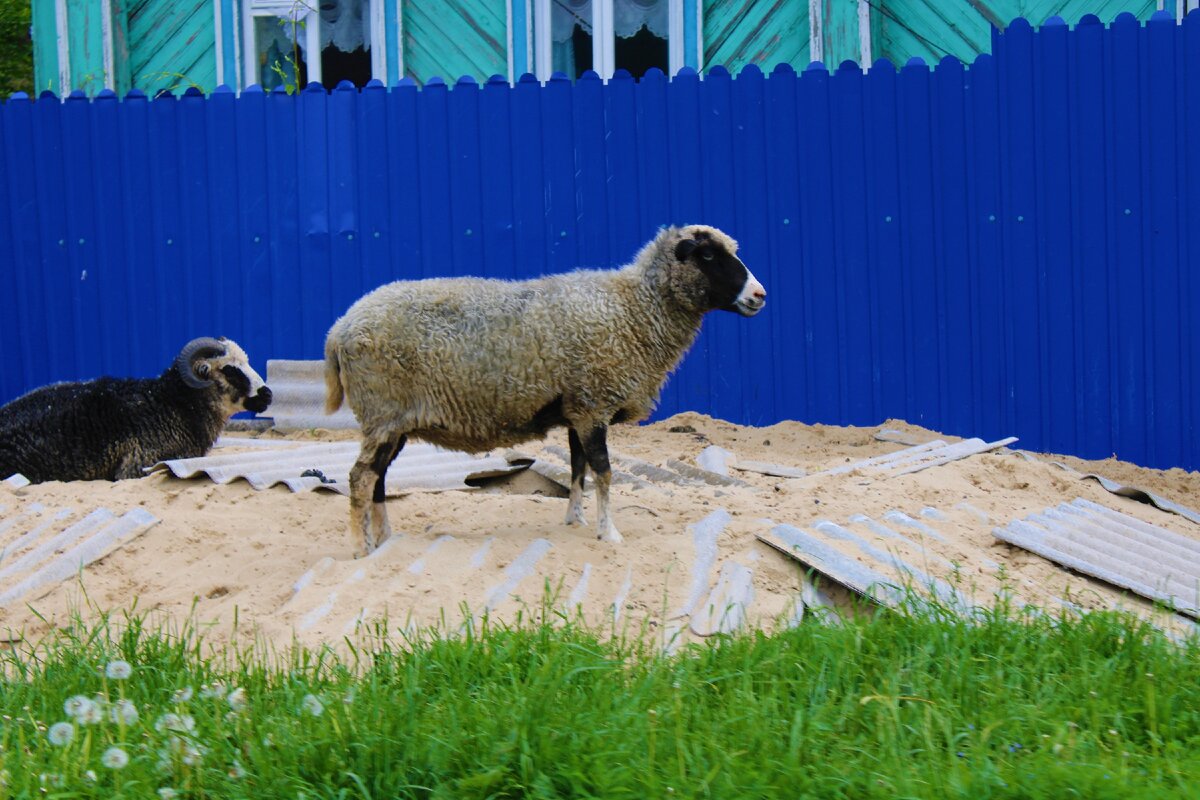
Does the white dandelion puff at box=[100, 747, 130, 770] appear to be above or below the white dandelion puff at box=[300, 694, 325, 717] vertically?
below

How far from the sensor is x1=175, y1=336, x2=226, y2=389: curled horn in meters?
8.97

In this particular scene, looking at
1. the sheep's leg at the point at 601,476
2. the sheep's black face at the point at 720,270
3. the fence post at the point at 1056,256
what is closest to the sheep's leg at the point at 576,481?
the sheep's leg at the point at 601,476

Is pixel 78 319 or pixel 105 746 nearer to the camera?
pixel 105 746

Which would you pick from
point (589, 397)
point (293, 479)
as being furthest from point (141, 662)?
point (293, 479)

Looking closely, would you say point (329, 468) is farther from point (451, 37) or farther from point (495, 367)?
point (451, 37)

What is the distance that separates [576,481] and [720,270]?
1249mm

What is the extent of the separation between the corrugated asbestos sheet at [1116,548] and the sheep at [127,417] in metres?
5.26

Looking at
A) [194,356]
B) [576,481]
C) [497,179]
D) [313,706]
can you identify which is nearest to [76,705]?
[313,706]

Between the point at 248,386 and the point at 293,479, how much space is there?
6.33ft

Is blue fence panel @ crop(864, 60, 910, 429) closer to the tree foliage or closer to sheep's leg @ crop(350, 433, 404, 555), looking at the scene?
sheep's leg @ crop(350, 433, 404, 555)

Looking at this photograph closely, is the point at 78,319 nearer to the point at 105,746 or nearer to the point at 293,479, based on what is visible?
the point at 293,479

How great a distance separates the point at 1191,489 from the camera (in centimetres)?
863

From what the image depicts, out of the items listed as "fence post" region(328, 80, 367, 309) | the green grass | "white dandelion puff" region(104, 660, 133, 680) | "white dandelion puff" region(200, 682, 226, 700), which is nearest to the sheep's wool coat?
the green grass

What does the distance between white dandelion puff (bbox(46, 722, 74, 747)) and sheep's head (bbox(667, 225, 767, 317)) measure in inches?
148
